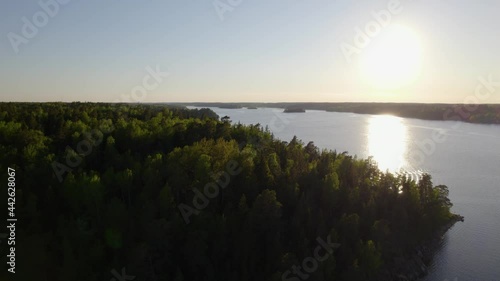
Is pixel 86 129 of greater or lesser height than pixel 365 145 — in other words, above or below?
above

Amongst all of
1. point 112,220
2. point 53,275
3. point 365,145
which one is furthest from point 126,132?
point 365,145

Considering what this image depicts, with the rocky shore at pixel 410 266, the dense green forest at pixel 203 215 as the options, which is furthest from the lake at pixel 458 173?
the dense green forest at pixel 203 215

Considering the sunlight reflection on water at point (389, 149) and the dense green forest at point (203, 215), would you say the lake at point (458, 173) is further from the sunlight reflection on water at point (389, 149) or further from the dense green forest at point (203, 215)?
the dense green forest at point (203, 215)

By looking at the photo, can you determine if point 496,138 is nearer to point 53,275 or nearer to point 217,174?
point 217,174

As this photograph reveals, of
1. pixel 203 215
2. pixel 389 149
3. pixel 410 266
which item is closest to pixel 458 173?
pixel 389 149

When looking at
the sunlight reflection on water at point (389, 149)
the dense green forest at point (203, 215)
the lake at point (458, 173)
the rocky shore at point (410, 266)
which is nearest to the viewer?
the dense green forest at point (203, 215)

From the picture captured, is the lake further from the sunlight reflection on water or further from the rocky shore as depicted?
the rocky shore

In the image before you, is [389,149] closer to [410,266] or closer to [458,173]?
[458,173]

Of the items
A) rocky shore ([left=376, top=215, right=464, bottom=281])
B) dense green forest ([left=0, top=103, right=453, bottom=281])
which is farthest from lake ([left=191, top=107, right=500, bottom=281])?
dense green forest ([left=0, top=103, right=453, bottom=281])
